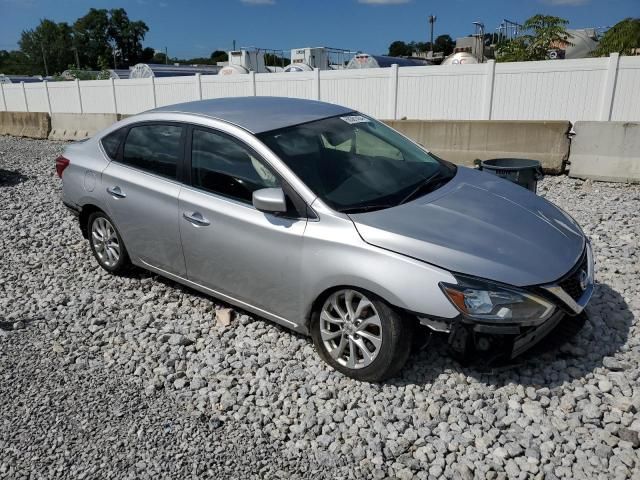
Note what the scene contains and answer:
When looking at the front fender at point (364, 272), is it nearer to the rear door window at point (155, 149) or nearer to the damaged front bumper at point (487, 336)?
the damaged front bumper at point (487, 336)

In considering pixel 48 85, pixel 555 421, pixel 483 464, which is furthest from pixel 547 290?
pixel 48 85

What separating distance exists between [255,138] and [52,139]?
1662cm

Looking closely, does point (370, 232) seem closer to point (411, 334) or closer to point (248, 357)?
point (411, 334)

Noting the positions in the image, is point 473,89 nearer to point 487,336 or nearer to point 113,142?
point 113,142

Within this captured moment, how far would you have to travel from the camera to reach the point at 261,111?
414cm

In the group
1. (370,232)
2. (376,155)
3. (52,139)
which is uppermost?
(376,155)

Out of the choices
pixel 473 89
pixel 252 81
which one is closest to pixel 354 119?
pixel 473 89

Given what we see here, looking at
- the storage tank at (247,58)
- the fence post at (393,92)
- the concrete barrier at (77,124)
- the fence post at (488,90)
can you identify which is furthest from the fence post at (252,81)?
the storage tank at (247,58)

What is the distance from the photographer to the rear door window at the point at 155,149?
4.20 meters

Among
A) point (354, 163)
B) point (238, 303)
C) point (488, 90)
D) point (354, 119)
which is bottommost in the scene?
point (238, 303)

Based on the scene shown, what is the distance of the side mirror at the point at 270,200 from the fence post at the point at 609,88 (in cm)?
1129

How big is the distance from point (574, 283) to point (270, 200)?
1.91m

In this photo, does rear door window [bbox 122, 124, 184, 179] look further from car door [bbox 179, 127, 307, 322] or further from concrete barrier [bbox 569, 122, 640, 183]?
concrete barrier [bbox 569, 122, 640, 183]

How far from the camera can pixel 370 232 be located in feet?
10.3
